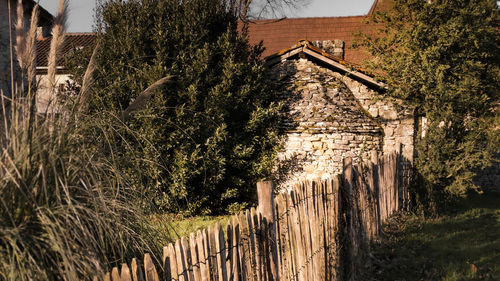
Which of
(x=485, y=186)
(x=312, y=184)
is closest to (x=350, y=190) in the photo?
(x=312, y=184)

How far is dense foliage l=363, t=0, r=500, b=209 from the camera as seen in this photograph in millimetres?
9094

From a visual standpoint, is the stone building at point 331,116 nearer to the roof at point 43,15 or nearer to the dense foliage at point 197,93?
the dense foliage at point 197,93

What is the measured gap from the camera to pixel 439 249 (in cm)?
675

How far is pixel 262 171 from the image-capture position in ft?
36.6

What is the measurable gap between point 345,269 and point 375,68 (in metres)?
6.93

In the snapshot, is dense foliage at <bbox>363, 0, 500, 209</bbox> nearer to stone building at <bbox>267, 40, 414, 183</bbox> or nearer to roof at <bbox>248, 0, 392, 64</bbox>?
Answer: stone building at <bbox>267, 40, 414, 183</bbox>

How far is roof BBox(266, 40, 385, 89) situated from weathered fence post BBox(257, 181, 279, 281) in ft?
27.0

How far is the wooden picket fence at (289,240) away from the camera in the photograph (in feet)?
8.30

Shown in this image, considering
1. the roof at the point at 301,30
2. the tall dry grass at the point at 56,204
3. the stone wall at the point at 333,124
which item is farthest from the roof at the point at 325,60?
the tall dry grass at the point at 56,204

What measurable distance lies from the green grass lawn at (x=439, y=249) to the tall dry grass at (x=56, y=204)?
3.98 meters

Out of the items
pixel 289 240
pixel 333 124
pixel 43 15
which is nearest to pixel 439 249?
pixel 289 240

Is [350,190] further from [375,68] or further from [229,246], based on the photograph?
[375,68]

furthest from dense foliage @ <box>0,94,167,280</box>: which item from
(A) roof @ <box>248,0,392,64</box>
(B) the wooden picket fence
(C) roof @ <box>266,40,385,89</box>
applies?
(A) roof @ <box>248,0,392,64</box>

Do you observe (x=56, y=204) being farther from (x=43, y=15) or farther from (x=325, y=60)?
(x=325, y=60)
